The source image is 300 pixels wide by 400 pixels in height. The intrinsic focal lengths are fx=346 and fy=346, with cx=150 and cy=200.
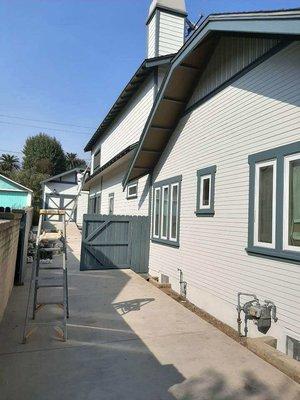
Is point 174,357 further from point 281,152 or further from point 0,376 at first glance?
point 281,152

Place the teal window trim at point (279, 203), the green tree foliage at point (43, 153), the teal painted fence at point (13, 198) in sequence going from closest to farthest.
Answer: the teal window trim at point (279, 203) → the teal painted fence at point (13, 198) → the green tree foliage at point (43, 153)

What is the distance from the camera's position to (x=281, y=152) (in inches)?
198

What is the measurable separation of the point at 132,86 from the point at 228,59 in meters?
6.41

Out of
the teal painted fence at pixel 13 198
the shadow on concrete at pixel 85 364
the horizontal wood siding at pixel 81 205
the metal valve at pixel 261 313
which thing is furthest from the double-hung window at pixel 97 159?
the metal valve at pixel 261 313

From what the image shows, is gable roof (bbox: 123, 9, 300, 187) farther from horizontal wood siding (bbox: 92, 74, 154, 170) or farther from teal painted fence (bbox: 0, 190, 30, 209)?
teal painted fence (bbox: 0, 190, 30, 209)

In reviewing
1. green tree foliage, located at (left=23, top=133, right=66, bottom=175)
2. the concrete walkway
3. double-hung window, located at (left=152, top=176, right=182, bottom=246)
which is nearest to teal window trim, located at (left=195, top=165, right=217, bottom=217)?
double-hung window, located at (left=152, top=176, right=182, bottom=246)

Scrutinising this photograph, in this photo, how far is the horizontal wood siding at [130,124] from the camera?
11.8m

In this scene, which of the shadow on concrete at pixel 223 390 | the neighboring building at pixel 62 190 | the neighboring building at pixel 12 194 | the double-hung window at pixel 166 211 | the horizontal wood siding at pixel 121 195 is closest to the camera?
the shadow on concrete at pixel 223 390

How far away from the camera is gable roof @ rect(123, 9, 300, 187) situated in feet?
14.5

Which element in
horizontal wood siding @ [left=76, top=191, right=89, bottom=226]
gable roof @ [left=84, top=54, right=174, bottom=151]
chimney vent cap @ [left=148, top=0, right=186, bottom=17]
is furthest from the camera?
horizontal wood siding @ [left=76, top=191, right=89, bottom=226]

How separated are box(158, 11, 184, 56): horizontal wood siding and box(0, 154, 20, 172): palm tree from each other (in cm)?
5474

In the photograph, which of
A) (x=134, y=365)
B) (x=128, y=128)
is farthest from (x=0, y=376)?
(x=128, y=128)

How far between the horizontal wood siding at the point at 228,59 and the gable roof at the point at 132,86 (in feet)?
9.98

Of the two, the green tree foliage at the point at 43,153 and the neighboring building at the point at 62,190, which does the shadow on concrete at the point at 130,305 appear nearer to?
the neighboring building at the point at 62,190
